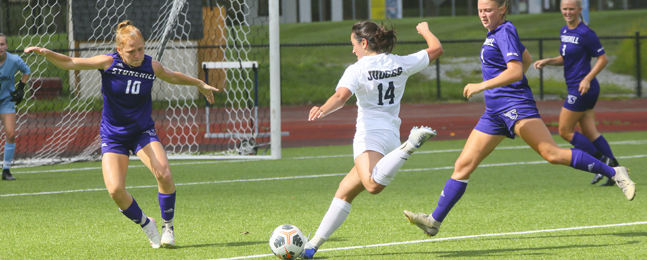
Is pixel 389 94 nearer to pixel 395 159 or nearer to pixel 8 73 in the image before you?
pixel 395 159

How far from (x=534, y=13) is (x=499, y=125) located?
43057mm

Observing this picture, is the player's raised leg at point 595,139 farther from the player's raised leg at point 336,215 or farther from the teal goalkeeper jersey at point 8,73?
the teal goalkeeper jersey at point 8,73

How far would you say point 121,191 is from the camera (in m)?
4.62

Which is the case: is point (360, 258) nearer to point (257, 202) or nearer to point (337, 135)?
point (257, 202)

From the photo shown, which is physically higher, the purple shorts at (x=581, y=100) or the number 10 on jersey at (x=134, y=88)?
the number 10 on jersey at (x=134, y=88)

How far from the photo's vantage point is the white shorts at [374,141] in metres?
4.24

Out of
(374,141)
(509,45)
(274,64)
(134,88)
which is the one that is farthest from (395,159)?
(274,64)

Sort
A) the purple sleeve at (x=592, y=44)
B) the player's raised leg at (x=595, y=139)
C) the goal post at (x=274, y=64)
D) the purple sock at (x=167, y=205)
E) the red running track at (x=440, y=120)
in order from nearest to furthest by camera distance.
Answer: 1. the purple sock at (x=167, y=205)
2. the purple sleeve at (x=592, y=44)
3. the player's raised leg at (x=595, y=139)
4. the goal post at (x=274, y=64)
5. the red running track at (x=440, y=120)

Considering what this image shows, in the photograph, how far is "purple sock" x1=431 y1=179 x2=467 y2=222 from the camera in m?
4.67

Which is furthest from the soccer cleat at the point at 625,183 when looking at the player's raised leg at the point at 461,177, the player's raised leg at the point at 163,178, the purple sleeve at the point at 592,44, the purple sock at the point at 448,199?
the player's raised leg at the point at 163,178

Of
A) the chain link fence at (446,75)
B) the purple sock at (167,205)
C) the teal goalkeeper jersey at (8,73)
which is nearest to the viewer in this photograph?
the purple sock at (167,205)

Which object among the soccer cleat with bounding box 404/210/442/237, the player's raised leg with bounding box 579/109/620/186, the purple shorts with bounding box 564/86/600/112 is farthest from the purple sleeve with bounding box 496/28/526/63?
the player's raised leg with bounding box 579/109/620/186

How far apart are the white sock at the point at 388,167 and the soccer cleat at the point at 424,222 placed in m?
0.63

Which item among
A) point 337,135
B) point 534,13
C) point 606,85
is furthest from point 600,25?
point 337,135
